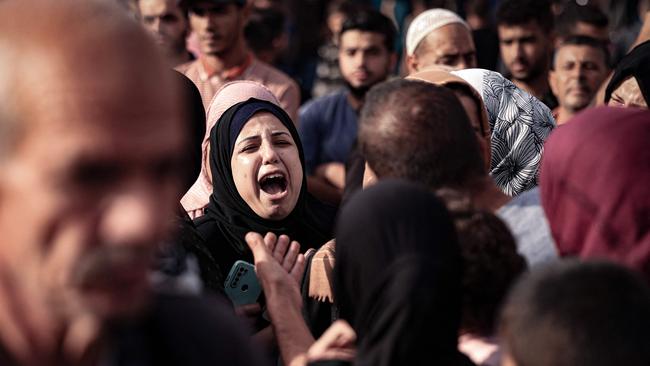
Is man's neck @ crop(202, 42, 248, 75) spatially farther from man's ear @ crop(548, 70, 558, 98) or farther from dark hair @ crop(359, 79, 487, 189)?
→ dark hair @ crop(359, 79, 487, 189)

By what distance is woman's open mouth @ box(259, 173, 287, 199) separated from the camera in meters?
4.45

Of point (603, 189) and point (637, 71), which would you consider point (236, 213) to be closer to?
point (637, 71)

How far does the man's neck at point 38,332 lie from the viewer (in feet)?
4.96

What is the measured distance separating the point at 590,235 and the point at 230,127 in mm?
2293

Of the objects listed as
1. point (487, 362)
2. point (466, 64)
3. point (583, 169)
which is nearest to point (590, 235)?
point (583, 169)

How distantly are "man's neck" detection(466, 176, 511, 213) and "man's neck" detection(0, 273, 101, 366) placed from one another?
1.40 meters

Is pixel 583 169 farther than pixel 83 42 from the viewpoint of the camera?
Yes

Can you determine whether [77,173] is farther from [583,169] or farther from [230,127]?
[230,127]

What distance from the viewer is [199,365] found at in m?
1.65

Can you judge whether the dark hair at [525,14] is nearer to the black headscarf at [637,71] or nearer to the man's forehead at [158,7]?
the man's forehead at [158,7]

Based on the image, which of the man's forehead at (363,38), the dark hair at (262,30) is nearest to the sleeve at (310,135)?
the man's forehead at (363,38)

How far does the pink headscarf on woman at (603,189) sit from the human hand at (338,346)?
509 mm

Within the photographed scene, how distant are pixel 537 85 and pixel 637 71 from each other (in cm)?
328

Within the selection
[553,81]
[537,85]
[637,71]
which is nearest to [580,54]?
[553,81]
